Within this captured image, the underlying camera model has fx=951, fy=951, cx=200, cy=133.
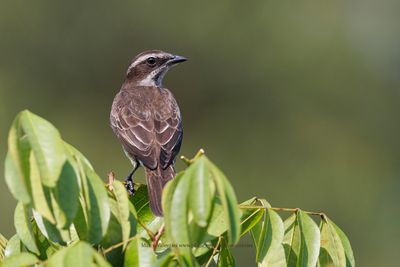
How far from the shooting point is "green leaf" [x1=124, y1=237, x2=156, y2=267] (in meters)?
4.57

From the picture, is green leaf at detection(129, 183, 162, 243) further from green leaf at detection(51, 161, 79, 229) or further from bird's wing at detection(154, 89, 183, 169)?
bird's wing at detection(154, 89, 183, 169)

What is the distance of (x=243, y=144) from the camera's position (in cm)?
2228

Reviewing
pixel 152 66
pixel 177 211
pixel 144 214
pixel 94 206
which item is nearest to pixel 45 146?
pixel 94 206

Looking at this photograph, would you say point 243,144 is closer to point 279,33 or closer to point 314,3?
point 279,33

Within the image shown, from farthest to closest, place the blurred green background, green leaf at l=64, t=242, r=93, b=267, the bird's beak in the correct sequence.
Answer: the blurred green background < the bird's beak < green leaf at l=64, t=242, r=93, b=267

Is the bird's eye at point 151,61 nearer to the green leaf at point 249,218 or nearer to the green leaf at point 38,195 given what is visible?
the green leaf at point 249,218

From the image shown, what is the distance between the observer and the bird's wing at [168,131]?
811 cm

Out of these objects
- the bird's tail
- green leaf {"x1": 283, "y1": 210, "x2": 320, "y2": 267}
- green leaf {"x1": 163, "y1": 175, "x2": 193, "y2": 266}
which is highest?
green leaf {"x1": 163, "y1": 175, "x2": 193, "y2": 266}

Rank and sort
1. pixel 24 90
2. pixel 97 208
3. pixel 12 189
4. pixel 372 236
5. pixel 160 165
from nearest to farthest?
pixel 12 189 < pixel 97 208 < pixel 160 165 < pixel 372 236 < pixel 24 90

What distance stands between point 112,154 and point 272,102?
4.75m

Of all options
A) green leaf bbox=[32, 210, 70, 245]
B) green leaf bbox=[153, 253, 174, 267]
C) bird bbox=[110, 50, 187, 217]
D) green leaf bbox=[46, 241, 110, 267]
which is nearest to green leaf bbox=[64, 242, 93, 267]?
green leaf bbox=[46, 241, 110, 267]

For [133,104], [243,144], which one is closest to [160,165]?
[133,104]

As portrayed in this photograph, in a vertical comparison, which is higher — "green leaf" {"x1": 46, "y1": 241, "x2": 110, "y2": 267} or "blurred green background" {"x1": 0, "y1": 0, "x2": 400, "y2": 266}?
"green leaf" {"x1": 46, "y1": 241, "x2": 110, "y2": 267}

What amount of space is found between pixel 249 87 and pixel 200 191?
19.6 meters
